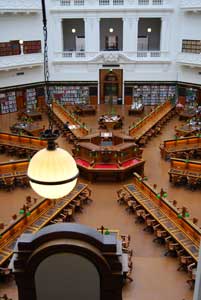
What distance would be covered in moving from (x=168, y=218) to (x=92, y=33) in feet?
47.6

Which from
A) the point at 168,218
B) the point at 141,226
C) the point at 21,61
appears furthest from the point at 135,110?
the point at 168,218

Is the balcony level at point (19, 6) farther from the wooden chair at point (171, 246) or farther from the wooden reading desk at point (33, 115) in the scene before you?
the wooden chair at point (171, 246)

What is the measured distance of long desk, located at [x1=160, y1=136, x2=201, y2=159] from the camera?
14.1 meters

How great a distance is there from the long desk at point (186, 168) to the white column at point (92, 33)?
11112mm

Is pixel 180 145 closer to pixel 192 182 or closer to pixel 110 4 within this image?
pixel 192 182

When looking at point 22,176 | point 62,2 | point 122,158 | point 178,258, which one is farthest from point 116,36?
point 178,258

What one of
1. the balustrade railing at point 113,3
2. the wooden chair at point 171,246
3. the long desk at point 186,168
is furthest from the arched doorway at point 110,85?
the wooden chair at point 171,246

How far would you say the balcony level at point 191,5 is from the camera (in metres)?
18.8

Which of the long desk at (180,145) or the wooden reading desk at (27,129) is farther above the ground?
the wooden reading desk at (27,129)

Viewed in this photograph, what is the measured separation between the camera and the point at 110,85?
72.2 feet

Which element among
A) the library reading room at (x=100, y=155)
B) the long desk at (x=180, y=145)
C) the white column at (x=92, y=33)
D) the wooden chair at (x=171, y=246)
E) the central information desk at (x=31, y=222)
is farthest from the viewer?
the white column at (x=92, y=33)

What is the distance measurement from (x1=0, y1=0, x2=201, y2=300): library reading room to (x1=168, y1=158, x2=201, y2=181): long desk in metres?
0.03

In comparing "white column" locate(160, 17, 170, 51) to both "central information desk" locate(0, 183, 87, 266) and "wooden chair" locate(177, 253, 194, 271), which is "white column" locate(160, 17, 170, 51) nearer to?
"central information desk" locate(0, 183, 87, 266)

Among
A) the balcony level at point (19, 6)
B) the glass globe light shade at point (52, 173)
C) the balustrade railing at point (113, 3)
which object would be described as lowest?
the glass globe light shade at point (52, 173)
